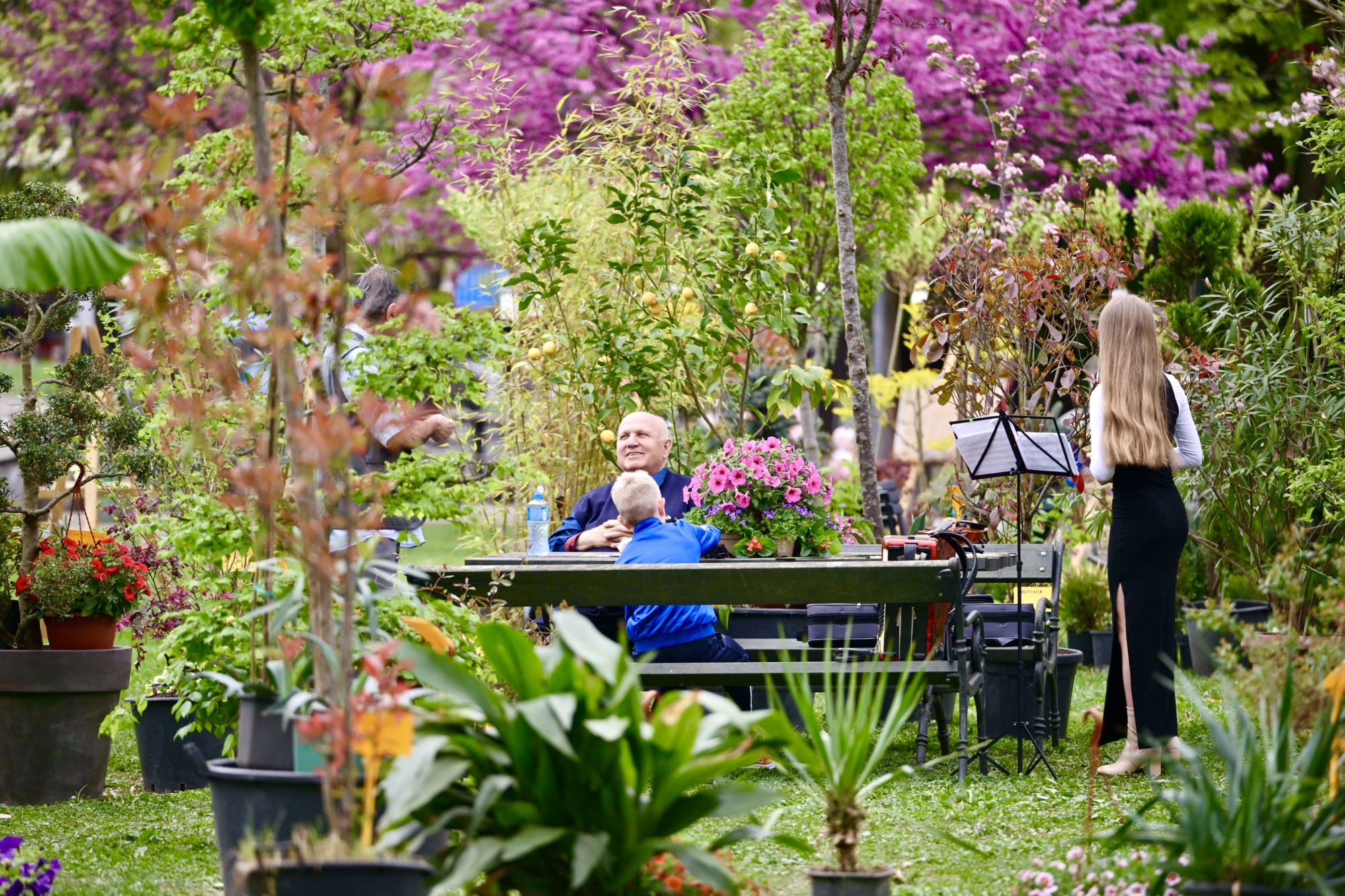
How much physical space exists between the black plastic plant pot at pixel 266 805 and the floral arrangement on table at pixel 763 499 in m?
2.95

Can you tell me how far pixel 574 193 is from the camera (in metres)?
8.30

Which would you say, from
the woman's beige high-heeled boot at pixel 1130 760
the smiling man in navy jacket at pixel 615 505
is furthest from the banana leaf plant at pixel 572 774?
the smiling man in navy jacket at pixel 615 505

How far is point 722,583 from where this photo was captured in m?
5.20

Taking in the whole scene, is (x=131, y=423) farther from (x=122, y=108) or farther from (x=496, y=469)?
(x=122, y=108)

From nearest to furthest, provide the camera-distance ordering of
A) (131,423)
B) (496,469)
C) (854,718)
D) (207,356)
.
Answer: (207,356)
(854,718)
(496,469)
(131,423)

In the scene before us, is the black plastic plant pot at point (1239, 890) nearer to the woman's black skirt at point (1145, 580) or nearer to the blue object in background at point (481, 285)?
the blue object in background at point (481, 285)

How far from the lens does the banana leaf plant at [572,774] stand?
9.07 ft

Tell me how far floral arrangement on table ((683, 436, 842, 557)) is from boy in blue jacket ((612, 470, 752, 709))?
0.35 ft

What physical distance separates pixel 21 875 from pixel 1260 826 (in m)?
2.67

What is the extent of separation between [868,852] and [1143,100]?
39.3ft

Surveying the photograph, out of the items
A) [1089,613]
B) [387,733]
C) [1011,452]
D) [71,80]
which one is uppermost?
[71,80]

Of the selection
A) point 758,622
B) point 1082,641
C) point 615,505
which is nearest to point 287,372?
point 615,505

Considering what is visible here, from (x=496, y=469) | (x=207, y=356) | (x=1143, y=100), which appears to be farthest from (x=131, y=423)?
(x=1143, y=100)

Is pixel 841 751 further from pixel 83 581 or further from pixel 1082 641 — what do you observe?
pixel 1082 641
